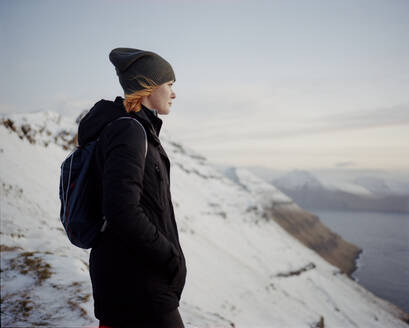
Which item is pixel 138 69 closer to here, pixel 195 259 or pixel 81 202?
pixel 81 202

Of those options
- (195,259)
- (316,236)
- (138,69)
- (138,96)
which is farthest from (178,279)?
(316,236)

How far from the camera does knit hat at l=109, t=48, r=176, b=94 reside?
179 centimetres

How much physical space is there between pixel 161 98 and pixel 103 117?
1.47 feet

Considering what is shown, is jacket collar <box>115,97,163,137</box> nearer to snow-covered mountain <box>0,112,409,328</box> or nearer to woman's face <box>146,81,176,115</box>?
woman's face <box>146,81,176,115</box>

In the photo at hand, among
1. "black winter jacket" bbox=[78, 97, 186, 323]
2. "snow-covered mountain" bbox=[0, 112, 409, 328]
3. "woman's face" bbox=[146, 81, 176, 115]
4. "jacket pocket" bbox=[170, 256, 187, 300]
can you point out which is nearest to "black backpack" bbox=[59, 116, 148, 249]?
"black winter jacket" bbox=[78, 97, 186, 323]

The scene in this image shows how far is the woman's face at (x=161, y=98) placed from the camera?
1871 millimetres

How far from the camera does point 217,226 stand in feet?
78.9

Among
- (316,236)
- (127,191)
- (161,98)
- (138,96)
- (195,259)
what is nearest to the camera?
(127,191)

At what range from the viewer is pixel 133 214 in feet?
4.61

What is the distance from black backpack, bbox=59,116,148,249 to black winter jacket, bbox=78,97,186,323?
5 centimetres

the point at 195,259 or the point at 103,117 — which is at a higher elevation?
the point at 103,117

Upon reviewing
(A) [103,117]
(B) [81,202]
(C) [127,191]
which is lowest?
(B) [81,202]

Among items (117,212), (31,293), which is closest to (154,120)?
(117,212)

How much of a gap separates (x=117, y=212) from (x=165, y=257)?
1.33ft
